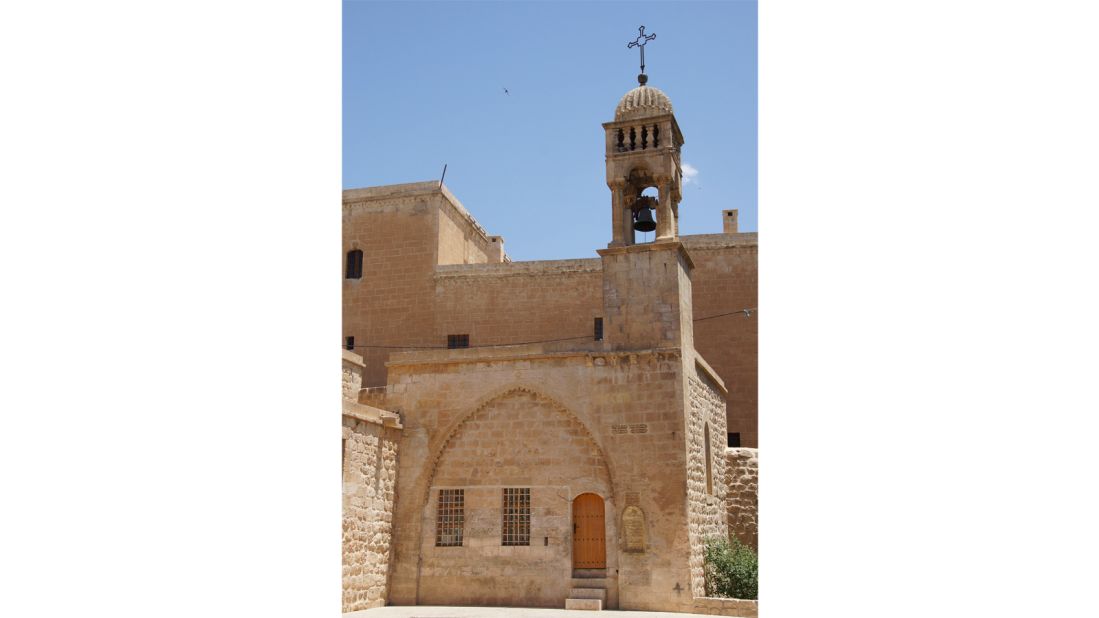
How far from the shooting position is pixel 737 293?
19.2 m

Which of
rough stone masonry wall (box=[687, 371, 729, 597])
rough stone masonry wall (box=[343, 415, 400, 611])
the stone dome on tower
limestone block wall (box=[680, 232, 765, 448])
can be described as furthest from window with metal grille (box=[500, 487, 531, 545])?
limestone block wall (box=[680, 232, 765, 448])

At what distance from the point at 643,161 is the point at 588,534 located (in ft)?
18.4

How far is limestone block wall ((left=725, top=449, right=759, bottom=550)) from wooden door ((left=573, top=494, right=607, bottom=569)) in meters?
3.60

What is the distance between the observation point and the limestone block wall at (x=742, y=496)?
49.8ft

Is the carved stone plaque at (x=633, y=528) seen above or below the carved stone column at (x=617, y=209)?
below

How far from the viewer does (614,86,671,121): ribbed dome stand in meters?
13.7

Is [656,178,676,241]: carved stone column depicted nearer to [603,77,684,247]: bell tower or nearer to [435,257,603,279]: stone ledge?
[603,77,684,247]: bell tower

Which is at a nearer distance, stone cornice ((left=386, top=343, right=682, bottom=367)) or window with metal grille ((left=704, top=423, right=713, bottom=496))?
stone cornice ((left=386, top=343, right=682, bottom=367))

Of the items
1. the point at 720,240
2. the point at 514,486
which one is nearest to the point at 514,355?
the point at 514,486

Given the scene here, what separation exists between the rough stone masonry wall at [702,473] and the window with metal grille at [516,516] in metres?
2.26

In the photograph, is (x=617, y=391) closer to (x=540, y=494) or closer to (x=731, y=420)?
(x=540, y=494)

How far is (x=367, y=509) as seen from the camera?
39.6 feet

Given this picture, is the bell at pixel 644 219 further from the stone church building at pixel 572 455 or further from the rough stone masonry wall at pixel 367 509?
the rough stone masonry wall at pixel 367 509

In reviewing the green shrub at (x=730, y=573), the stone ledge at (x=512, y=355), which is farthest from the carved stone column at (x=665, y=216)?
the green shrub at (x=730, y=573)
